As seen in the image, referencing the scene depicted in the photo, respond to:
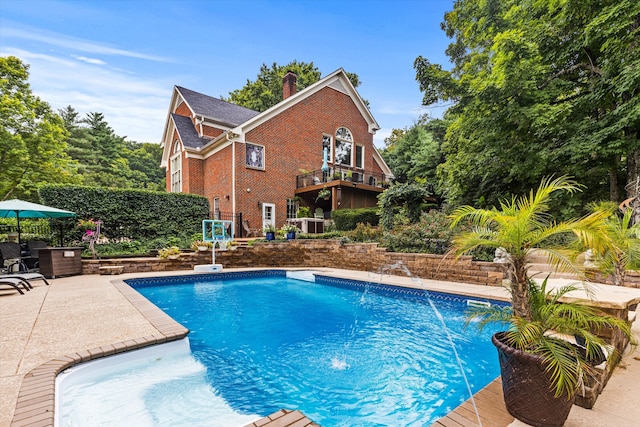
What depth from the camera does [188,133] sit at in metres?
16.3

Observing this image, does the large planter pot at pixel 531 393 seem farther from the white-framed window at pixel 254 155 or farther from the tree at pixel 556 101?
the white-framed window at pixel 254 155

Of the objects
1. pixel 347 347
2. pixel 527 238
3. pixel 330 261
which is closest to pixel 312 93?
pixel 330 261

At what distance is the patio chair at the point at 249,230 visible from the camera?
13.5 m

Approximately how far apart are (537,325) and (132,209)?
1234 centimetres

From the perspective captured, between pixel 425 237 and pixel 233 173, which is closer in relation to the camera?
A: pixel 425 237

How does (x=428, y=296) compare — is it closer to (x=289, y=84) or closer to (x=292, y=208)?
(x=292, y=208)

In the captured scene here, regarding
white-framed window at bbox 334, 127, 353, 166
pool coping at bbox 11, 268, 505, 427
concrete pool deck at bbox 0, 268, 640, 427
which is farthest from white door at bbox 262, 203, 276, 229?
pool coping at bbox 11, 268, 505, 427

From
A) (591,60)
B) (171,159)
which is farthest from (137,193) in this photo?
(591,60)

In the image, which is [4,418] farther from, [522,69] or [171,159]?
[171,159]

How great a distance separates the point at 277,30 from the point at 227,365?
12.3 meters

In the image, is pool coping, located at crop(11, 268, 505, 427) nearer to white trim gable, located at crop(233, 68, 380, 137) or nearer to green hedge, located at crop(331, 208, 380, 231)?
green hedge, located at crop(331, 208, 380, 231)

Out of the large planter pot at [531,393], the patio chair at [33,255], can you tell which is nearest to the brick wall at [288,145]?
the patio chair at [33,255]

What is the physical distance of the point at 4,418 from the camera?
1.69m

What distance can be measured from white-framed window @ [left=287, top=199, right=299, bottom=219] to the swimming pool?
913 centimetres
